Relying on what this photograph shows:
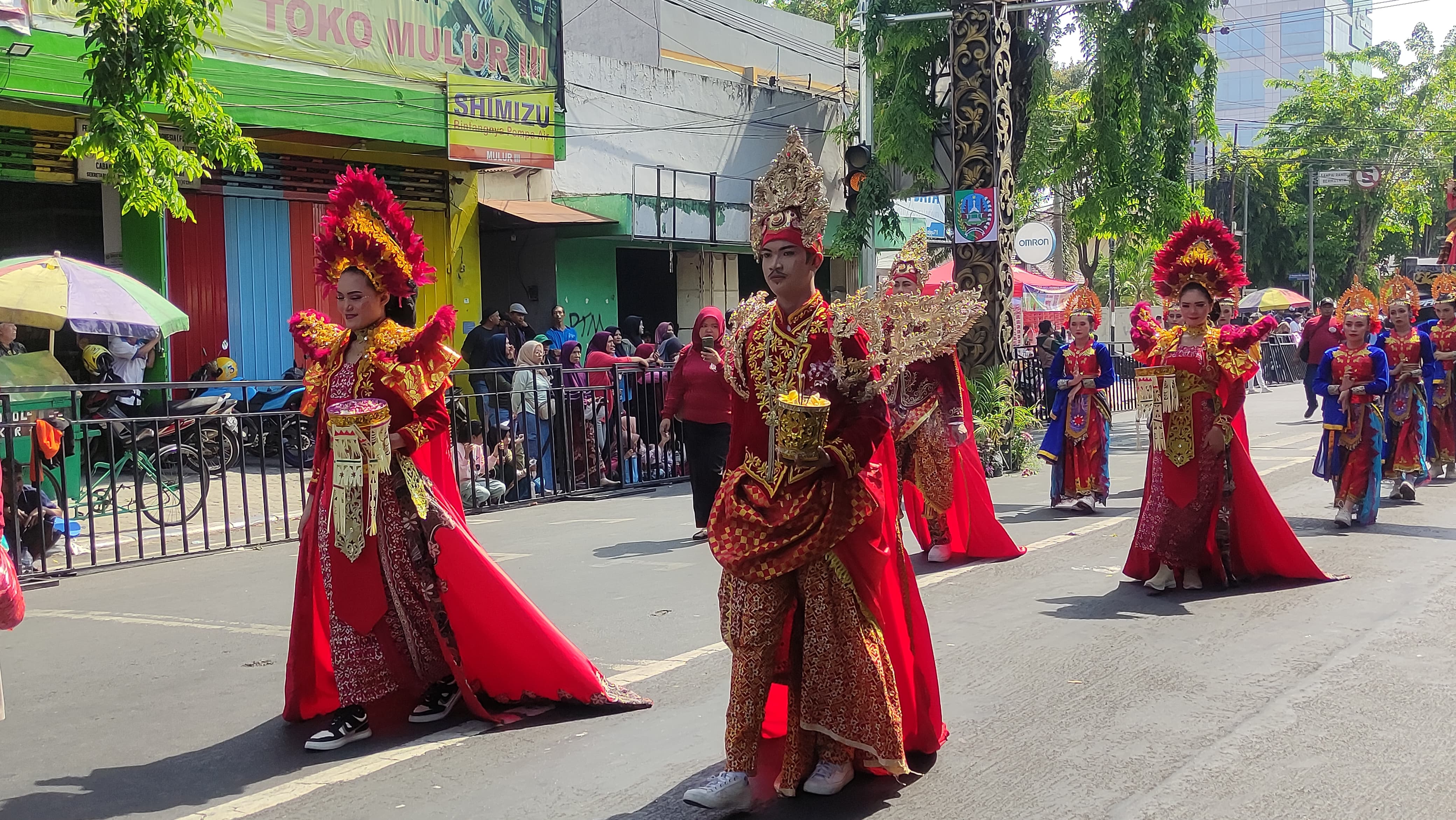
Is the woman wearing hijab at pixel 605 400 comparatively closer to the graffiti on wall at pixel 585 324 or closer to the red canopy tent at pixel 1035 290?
the graffiti on wall at pixel 585 324

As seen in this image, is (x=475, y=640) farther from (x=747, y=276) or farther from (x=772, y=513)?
(x=747, y=276)

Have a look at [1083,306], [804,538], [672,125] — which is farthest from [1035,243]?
[804,538]

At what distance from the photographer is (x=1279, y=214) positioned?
165ft

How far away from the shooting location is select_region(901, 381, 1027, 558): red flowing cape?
8867 millimetres

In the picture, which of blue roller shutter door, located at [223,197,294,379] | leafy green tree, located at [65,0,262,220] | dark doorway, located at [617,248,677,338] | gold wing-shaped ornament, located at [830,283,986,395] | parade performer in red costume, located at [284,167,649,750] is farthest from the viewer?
dark doorway, located at [617,248,677,338]

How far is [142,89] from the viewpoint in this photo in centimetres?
1020

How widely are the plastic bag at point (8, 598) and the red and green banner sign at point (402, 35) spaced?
1104 cm

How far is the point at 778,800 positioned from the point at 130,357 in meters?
13.2

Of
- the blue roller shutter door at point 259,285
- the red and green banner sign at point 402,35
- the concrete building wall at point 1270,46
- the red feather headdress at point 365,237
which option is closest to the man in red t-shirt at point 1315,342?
the red and green banner sign at point 402,35

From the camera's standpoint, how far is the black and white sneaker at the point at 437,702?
5.38 m

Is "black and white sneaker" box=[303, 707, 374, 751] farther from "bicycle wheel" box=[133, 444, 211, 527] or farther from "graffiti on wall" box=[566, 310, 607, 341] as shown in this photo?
"graffiti on wall" box=[566, 310, 607, 341]

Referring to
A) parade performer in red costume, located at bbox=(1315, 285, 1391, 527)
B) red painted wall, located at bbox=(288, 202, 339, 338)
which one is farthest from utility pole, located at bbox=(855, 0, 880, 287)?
parade performer in red costume, located at bbox=(1315, 285, 1391, 527)

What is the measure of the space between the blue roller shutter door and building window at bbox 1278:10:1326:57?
108562 millimetres

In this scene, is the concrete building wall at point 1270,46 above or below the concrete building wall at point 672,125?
above
